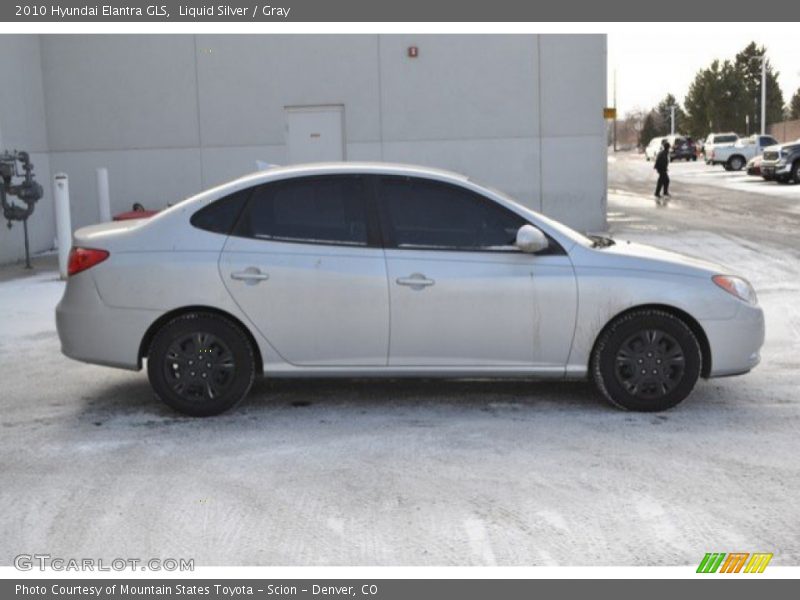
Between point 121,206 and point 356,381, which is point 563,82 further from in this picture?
point 356,381

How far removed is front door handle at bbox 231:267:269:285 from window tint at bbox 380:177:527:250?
0.91 m

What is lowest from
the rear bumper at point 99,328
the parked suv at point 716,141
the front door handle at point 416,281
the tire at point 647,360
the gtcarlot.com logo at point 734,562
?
the gtcarlot.com logo at point 734,562

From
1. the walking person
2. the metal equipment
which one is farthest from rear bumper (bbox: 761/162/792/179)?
the metal equipment

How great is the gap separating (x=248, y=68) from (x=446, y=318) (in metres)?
13.1

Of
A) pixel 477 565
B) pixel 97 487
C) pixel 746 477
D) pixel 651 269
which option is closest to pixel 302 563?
pixel 477 565

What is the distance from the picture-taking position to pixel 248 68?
1875 centimetres

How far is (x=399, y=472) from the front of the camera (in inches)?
224

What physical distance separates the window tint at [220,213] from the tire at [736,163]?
4669 centimetres

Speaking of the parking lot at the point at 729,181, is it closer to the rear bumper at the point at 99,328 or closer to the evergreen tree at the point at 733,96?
the rear bumper at the point at 99,328

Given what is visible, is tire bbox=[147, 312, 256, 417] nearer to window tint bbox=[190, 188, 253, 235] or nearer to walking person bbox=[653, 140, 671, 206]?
window tint bbox=[190, 188, 253, 235]

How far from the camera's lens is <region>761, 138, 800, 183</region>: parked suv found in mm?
36812

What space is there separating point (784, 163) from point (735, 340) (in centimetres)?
3264

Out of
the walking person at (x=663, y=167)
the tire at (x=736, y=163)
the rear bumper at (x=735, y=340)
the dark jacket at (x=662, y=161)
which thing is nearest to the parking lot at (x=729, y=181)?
the tire at (x=736, y=163)

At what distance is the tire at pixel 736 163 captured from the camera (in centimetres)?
4988
